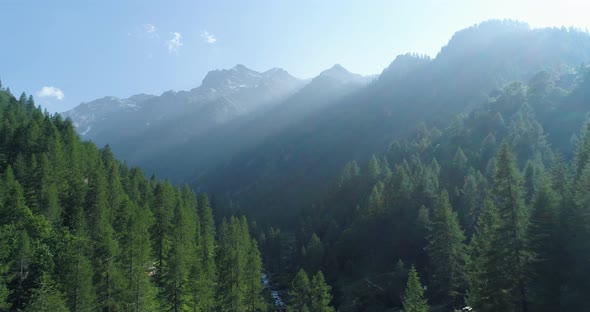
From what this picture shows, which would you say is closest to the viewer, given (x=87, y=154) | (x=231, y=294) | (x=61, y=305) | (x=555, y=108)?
(x=61, y=305)

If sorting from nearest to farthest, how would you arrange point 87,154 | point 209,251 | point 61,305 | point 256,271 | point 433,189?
point 61,305
point 256,271
point 209,251
point 87,154
point 433,189

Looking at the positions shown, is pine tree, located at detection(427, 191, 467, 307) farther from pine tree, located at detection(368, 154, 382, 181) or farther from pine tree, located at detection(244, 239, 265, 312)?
pine tree, located at detection(368, 154, 382, 181)

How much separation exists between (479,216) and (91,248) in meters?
58.2

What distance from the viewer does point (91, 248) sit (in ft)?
157

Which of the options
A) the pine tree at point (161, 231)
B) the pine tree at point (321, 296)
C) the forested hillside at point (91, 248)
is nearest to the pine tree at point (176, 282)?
the forested hillside at point (91, 248)

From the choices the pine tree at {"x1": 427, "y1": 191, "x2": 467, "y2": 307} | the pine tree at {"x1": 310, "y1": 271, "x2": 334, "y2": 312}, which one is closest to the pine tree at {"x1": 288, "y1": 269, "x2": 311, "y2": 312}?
the pine tree at {"x1": 310, "y1": 271, "x2": 334, "y2": 312}

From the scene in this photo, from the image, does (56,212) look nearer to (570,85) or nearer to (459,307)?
(459,307)

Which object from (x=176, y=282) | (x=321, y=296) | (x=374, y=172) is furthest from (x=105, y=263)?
(x=374, y=172)

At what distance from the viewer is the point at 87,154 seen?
82.1 metres

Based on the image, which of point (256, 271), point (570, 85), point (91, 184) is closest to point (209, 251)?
point (256, 271)

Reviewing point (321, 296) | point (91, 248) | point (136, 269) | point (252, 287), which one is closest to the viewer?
point (136, 269)

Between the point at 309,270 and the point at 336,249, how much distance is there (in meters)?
8.58

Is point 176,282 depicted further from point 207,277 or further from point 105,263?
point 105,263

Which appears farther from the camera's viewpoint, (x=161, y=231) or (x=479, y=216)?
(x=479, y=216)
